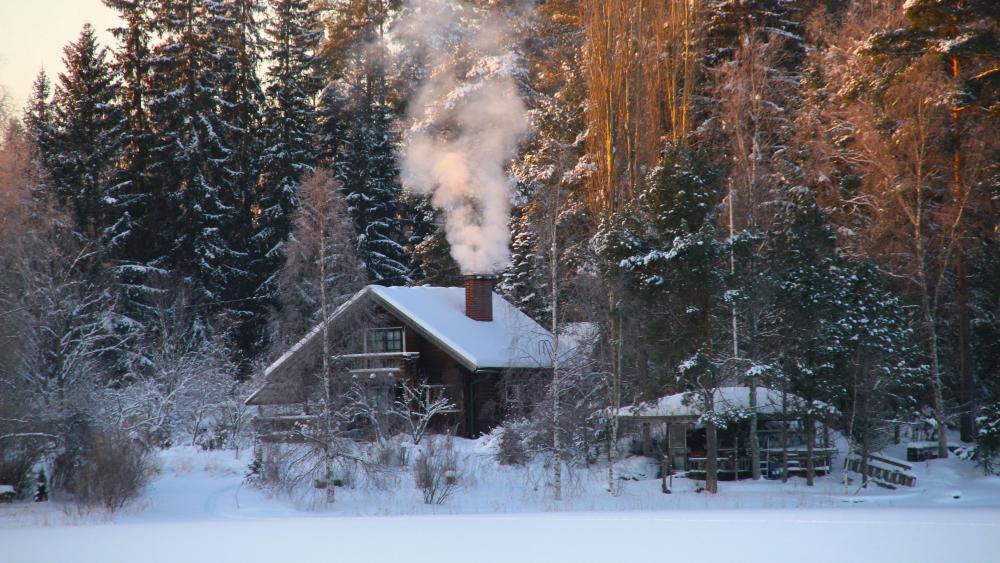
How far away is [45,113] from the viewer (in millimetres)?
41156

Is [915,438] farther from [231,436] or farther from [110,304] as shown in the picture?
[110,304]

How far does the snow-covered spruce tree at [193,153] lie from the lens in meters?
39.7

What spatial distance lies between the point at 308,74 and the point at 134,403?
72.8ft

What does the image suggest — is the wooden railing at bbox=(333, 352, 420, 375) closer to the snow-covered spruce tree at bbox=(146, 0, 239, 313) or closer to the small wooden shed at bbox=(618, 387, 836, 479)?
the small wooden shed at bbox=(618, 387, 836, 479)

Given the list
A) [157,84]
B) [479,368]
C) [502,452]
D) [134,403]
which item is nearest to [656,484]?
[502,452]

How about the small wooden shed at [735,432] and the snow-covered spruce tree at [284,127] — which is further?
the snow-covered spruce tree at [284,127]

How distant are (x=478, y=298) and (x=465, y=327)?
189 centimetres

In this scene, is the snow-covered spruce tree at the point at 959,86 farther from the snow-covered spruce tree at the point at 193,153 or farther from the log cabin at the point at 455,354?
the snow-covered spruce tree at the point at 193,153

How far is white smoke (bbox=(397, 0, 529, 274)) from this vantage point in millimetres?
36062

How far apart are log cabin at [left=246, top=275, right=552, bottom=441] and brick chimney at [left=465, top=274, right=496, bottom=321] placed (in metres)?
0.04

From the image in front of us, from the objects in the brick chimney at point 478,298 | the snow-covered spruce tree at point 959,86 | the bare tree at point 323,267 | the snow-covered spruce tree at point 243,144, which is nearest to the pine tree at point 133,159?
the snow-covered spruce tree at point 243,144

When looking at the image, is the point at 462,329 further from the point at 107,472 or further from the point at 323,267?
the point at 107,472

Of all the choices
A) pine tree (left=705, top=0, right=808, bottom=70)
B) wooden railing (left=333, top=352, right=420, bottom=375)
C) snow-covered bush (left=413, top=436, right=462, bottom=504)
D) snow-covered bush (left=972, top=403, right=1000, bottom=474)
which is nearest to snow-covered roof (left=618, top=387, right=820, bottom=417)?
snow-covered bush (left=972, top=403, right=1000, bottom=474)

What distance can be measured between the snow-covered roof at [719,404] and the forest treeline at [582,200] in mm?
498
